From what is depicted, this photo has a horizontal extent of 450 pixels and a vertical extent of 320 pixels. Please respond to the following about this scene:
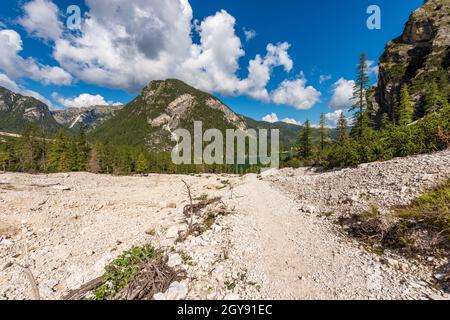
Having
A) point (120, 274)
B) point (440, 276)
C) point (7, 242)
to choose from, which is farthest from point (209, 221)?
point (7, 242)

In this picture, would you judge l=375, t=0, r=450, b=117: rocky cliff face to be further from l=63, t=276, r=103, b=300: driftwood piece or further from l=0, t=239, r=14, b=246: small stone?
l=0, t=239, r=14, b=246: small stone

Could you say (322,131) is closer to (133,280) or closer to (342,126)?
(342,126)

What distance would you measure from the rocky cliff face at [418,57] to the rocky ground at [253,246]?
46931mm

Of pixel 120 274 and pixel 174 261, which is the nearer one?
pixel 120 274

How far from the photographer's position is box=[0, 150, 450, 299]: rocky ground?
5.41 m

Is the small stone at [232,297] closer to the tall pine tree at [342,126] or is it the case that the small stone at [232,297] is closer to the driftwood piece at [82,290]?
the driftwood piece at [82,290]

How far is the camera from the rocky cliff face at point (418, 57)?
1839 inches

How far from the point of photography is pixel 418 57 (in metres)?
57.4

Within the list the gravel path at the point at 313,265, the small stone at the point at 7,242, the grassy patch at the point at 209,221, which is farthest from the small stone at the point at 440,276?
the small stone at the point at 7,242

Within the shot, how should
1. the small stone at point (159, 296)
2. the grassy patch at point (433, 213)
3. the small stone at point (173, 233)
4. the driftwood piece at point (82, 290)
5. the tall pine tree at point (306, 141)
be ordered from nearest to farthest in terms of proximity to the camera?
the small stone at point (159, 296), the driftwood piece at point (82, 290), the grassy patch at point (433, 213), the small stone at point (173, 233), the tall pine tree at point (306, 141)

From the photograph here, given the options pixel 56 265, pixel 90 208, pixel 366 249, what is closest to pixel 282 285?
pixel 366 249

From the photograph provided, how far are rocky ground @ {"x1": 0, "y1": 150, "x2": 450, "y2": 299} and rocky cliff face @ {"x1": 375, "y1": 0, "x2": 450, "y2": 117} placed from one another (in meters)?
46.9


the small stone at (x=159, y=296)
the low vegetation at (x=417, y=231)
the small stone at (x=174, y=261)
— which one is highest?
the low vegetation at (x=417, y=231)

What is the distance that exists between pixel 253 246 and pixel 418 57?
262 feet
